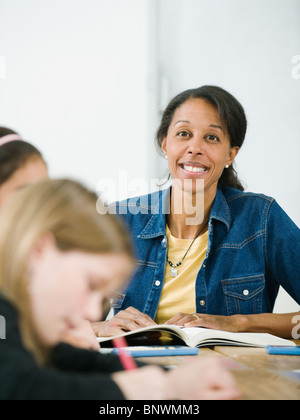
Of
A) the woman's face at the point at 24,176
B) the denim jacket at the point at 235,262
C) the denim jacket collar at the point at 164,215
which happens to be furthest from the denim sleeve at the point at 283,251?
the woman's face at the point at 24,176

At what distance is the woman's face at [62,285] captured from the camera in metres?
0.36

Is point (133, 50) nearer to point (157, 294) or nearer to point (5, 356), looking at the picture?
point (157, 294)

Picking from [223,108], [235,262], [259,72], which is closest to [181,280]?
[235,262]

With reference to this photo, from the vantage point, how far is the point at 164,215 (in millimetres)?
1599

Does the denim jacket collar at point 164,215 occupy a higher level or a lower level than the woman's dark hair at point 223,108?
lower

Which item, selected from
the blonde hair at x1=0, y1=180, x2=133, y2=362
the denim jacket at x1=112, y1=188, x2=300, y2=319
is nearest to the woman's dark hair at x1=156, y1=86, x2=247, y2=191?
the denim jacket at x1=112, y1=188, x2=300, y2=319

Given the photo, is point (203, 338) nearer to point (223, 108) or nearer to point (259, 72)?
point (223, 108)

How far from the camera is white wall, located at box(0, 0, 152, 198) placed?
2.51 m

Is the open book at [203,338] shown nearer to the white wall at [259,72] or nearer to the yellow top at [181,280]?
the yellow top at [181,280]

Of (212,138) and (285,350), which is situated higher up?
(212,138)

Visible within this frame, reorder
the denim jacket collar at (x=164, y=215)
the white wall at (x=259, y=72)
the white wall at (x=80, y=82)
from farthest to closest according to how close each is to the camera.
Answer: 1. the white wall at (x=80, y=82)
2. the white wall at (x=259, y=72)
3. the denim jacket collar at (x=164, y=215)

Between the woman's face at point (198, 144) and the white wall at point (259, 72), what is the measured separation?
0.71 m

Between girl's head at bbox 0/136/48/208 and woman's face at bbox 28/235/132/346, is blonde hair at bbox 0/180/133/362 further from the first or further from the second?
girl's head at bbox 0/136/48/208

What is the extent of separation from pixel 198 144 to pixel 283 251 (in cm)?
46
